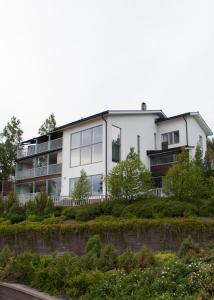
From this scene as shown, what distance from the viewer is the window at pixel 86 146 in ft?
93.9

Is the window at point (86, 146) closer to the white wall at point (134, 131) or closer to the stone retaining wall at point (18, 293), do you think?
the white wall at point (134, 131)

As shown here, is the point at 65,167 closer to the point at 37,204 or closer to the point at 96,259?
the point at 37,204

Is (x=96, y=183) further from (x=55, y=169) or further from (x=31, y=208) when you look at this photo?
(x=55, y=169)

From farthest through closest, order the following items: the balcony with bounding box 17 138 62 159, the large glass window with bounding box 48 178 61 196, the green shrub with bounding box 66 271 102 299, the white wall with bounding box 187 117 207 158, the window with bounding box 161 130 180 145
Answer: the balcony with bounding box 17 138 62 159 → the large glass window with bounding box 48 178 61 196 → the window with bounding box 161 130 180 145 → the white wall with bounding box 187 117 207 158 → the green shrub with bounding box 66 271 102 299

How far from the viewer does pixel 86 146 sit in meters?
29.6

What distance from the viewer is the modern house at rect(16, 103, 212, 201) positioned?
92.7 ft

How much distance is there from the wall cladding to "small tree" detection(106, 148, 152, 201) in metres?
5.47

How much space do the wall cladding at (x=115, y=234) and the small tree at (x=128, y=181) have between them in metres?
5.47

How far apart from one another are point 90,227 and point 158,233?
2824 millimetres

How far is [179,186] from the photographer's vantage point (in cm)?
1939

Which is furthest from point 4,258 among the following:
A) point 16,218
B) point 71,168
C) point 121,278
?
point 71,168

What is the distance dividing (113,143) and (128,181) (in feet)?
24.8

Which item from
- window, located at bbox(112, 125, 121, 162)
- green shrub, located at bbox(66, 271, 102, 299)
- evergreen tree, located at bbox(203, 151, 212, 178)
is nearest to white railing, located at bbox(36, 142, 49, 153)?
window, located at bbox(112, 125, 121, 162)

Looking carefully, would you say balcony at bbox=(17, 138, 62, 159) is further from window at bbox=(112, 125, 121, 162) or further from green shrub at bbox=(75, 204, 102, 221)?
green shrub at bbox=(75, 204, 102, 221)
